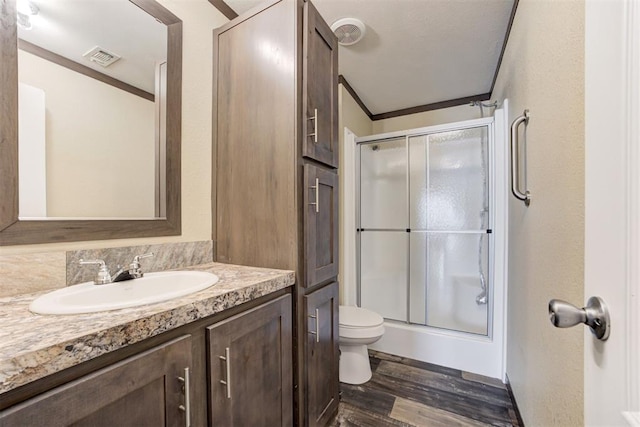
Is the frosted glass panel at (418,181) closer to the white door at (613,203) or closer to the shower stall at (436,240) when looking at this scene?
the shower stall at (436,240)

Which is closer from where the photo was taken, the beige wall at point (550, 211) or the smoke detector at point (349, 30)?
the beige wall at point (550, 211)

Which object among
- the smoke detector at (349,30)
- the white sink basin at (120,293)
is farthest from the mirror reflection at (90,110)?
the smoke detector at (349,30)

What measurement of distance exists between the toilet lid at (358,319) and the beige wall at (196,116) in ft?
3.43

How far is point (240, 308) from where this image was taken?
0.90m

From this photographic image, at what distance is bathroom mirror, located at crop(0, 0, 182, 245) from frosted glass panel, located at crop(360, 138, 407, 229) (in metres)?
1.75

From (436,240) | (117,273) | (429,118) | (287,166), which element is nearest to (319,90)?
(287,166)

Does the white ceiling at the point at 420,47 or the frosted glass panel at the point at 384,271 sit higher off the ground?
the white ceiling at the point at 420,47

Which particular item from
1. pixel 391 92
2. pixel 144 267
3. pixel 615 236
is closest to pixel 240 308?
pixel 144 267

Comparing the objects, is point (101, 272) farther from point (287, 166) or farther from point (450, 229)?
point (450, 229)

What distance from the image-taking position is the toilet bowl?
1725mm

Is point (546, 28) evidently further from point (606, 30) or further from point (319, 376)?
point (319, 376)

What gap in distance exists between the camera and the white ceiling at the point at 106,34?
917mm

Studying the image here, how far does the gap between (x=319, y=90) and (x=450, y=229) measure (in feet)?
5.42

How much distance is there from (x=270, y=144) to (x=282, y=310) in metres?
0.71
